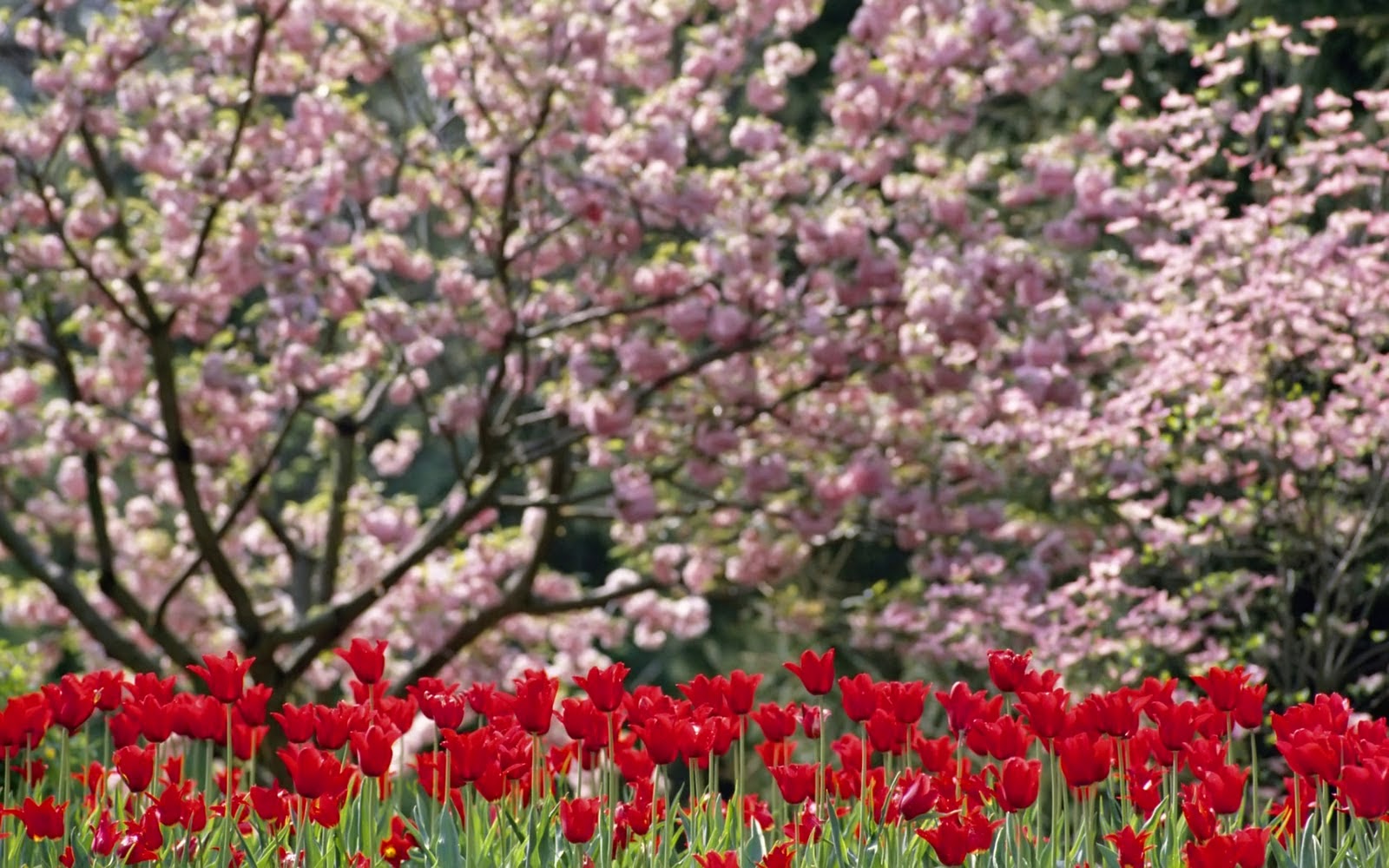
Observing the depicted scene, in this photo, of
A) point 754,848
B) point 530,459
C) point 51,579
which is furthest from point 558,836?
point 51,579

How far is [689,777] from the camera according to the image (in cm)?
297

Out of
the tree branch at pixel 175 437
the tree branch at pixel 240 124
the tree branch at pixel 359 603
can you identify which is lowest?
the tree branch at pixel 359 603

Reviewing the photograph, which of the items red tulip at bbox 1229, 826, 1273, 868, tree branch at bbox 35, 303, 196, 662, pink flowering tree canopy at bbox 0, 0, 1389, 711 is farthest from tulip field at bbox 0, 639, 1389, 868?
tree branch at bbox 35, 303, 196, 662

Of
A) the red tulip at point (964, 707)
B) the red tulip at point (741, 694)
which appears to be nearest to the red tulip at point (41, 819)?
the red tulip at point (741, 694)

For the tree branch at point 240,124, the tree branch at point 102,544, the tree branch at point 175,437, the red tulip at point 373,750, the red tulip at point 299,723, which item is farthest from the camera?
the tree branch at point 102,544

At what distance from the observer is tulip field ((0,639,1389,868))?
2.72 metres

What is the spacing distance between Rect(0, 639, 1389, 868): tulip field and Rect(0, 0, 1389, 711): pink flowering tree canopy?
3.42 metres

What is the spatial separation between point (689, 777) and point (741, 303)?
4.44 meters

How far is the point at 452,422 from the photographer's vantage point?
25.7 ft

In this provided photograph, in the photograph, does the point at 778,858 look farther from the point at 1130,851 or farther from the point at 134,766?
the point at 134,766

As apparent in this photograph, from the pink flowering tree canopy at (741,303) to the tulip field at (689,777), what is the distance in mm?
3423

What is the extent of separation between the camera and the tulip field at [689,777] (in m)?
2.72

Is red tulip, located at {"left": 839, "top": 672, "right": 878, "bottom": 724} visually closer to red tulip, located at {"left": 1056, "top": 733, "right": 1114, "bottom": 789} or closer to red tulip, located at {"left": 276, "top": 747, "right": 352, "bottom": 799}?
red tulip, located at {"left": 1056, "top": 733, "right": 1114, "bottom": 789}

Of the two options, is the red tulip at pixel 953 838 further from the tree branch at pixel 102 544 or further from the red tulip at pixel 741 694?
the tree branch at pixel 102 544
